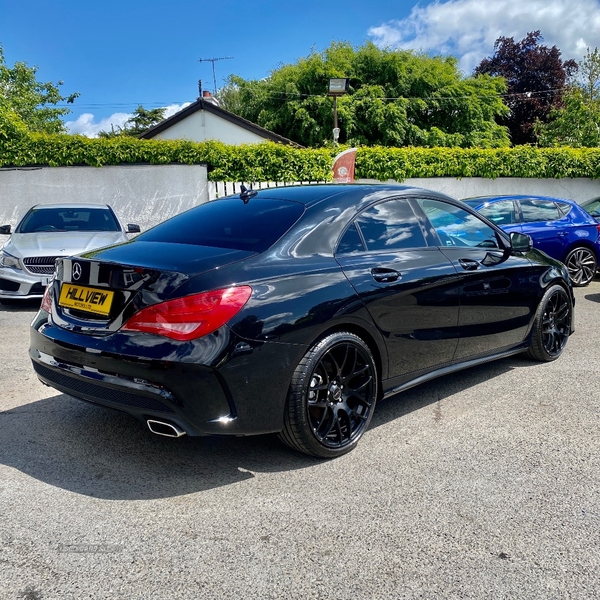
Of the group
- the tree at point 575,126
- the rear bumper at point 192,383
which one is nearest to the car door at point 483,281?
the rear bumper at point 192,383

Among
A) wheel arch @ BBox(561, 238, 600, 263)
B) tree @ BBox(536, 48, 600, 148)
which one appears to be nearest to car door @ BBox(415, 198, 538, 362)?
wheel arch @ BBox(561, 238, 600, 263)

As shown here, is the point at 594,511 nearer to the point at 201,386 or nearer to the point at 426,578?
the point at 426,578

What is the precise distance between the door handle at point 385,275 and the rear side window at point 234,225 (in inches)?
22.8

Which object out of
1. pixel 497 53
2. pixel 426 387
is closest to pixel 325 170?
pixel 426 387

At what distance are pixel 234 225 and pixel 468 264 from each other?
1.75m

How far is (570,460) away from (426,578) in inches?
58.5

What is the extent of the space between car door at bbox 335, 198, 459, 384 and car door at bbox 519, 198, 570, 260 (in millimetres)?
5724

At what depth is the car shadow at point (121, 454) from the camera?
3.10 metres

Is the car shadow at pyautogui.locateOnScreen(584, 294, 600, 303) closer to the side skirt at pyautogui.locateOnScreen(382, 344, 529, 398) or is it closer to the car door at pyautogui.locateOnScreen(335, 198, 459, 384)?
the side skirt at pyautogui.locateOnScreen(382, 344, 529, 398)

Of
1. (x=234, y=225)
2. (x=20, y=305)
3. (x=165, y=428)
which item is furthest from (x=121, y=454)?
(x=20, y=305)

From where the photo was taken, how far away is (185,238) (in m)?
3.68

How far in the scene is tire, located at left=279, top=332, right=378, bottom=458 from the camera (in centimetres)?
317

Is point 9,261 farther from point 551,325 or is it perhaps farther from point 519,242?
point 551,325

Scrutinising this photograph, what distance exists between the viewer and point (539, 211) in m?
9.50
